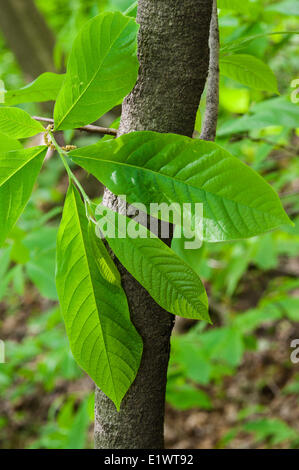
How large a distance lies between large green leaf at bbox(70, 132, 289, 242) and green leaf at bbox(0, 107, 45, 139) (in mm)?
61

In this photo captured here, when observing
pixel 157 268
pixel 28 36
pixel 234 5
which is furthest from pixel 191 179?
pixel 28 36

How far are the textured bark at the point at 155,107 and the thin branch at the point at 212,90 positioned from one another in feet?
0.09

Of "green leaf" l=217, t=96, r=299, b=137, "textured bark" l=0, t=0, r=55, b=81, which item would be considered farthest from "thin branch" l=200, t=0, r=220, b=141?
"textured bark" l=0, t=0, r=55, b=81

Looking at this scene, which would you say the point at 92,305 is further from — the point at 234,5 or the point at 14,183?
the point at 234,5

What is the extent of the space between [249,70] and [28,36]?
3.80m

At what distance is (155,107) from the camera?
481mm

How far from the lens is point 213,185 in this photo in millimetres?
412

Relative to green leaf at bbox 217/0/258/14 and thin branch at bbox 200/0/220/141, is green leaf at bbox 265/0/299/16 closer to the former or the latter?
green leaf at bbox 217/0/258/14

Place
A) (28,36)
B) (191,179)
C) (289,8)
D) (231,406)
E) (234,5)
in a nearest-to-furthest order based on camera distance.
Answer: (191,179) → (234,5) → (289,8) → (231,406) → (28,36)

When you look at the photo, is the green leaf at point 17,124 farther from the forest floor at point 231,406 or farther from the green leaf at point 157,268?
the forest floor at point 231,406

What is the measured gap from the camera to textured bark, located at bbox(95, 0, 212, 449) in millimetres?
471

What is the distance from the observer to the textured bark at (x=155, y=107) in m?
0.47

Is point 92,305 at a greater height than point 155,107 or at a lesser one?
lesser
